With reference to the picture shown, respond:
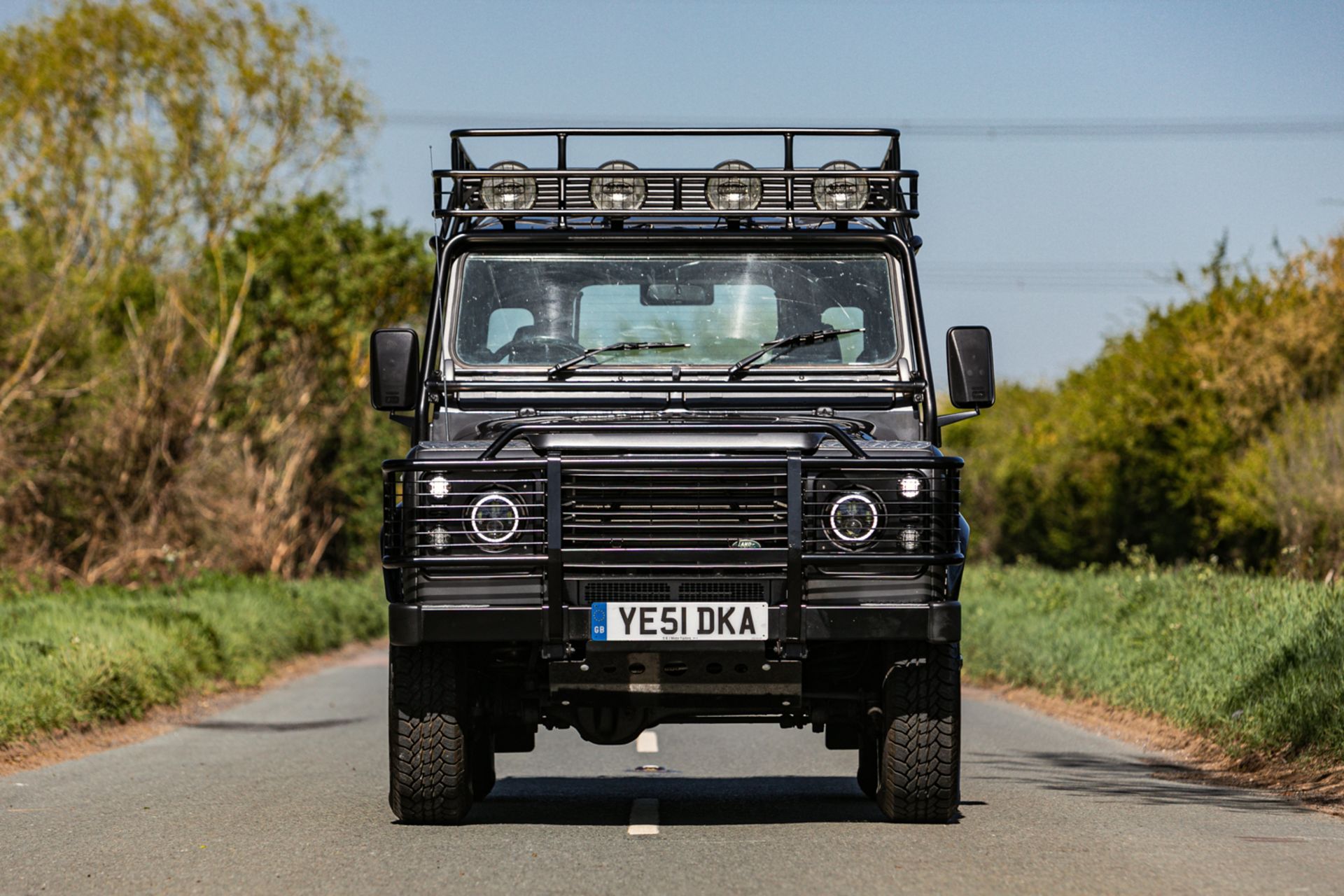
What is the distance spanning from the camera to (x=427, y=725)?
7766mm

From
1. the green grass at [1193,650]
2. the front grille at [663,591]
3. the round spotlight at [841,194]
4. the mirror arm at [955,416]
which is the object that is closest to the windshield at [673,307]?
the round spotlight at [841,194]

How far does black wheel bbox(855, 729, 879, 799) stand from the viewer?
346 inches

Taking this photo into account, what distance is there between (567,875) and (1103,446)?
39183 millimetres

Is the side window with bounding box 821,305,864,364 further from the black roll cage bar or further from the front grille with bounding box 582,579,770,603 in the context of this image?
the front grille with bounding box 582,579,770,603

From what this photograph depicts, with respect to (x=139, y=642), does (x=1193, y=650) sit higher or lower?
higher

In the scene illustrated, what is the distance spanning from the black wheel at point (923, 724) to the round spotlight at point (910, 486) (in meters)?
0.75

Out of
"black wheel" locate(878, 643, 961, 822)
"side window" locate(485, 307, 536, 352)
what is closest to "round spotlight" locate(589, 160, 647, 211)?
"side window" locate(485, 307, 536, 352)

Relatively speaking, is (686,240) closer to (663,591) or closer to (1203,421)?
(663,591)

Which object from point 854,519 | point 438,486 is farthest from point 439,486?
point 854,519

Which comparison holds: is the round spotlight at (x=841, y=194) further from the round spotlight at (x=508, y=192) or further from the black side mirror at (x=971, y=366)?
the round spotlight at (x=508, y=192)

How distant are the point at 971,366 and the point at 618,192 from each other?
197 centimetres

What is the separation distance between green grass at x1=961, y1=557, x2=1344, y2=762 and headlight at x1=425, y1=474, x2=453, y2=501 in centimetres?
564

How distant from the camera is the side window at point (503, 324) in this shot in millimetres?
8625

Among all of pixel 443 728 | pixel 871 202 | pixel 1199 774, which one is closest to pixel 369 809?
pixel 443 728
